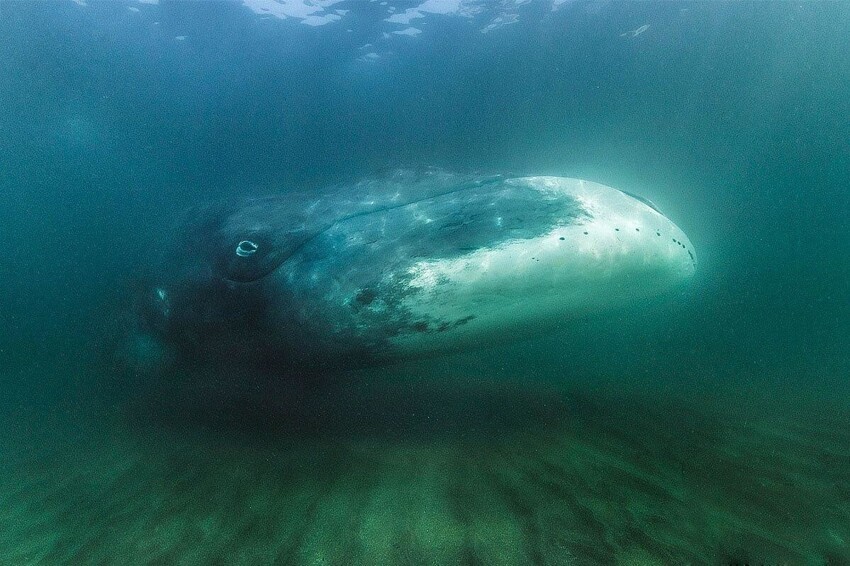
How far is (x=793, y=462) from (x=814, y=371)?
1137 cm

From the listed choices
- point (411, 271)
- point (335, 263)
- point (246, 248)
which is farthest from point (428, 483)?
point (246, 248)

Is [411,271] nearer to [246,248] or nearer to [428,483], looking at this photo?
[428,483]

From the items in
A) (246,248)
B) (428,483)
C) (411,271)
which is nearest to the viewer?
(428,483)

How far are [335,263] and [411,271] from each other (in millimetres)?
1007

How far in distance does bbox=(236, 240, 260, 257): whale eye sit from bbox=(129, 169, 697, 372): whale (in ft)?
0.07

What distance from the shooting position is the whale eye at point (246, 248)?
16.2ft

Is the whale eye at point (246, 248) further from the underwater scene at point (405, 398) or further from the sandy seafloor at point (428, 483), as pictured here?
the sandy seafloor at point (428, 483)

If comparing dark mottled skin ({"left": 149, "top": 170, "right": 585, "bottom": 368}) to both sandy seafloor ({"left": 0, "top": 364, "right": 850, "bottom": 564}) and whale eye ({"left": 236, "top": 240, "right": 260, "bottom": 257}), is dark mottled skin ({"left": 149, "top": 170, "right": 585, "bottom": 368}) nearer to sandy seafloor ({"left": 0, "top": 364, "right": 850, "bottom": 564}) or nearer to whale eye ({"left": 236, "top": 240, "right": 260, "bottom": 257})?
whale eye ({"left": 236, "top": 240, "right": 260, "bottom": 257})

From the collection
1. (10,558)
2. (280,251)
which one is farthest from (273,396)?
(10,558)

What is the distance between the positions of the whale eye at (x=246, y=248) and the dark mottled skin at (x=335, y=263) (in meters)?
0.07

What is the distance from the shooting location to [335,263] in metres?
4.44

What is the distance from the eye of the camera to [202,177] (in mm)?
24609

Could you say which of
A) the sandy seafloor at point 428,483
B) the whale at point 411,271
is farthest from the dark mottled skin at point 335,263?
the sandy seafloor at point 428,483

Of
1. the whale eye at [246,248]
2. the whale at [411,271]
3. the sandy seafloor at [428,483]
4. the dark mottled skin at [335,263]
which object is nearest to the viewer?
the sandy seafloor at [428,483]
